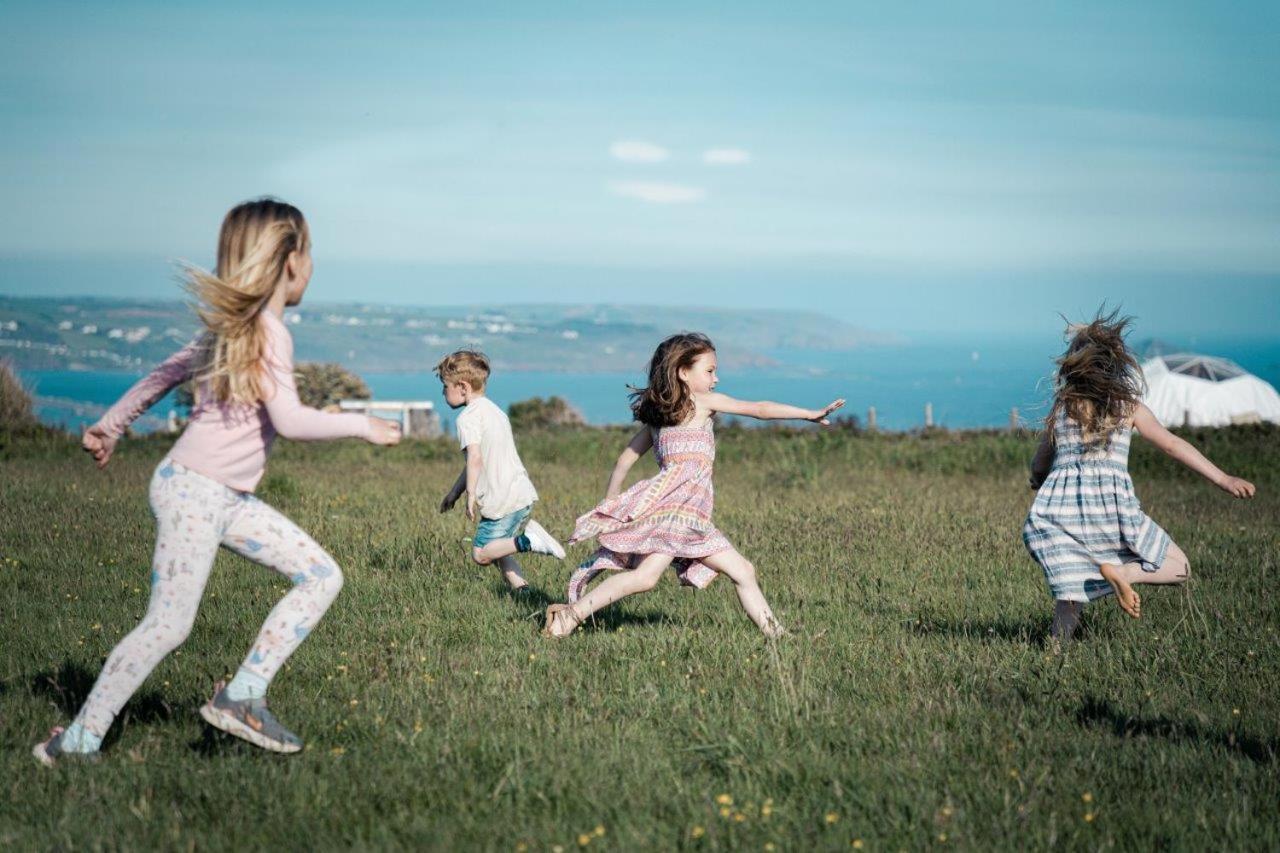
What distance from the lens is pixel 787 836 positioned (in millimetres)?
4215

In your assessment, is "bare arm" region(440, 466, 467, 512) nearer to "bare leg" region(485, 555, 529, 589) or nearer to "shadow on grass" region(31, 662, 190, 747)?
"bare leg" region(485, 555, 529, 589)

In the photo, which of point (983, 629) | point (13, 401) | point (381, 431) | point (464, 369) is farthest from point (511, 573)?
point (13, 401)

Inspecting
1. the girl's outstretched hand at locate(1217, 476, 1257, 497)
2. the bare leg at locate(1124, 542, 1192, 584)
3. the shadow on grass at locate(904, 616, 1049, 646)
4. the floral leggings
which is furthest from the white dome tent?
the floral leggings

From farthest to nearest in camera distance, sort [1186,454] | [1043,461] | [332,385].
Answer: [332,385] → [1043,461] → [1186,454]

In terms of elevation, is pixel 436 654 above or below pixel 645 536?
below

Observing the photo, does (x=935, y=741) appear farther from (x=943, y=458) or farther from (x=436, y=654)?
(x=943, y=458)

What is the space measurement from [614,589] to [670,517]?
54cm

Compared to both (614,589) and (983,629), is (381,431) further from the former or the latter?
(983,629)

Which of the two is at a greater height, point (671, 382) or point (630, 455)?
point (671, 382)

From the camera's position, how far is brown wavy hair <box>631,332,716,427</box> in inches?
284

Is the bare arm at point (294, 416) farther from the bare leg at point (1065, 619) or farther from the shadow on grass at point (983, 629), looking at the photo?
the bare leg at point (1065, 619)

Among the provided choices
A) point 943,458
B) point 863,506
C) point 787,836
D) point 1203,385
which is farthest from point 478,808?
point 1203,385

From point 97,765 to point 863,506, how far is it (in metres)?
10.9

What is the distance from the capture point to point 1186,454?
6.79 meters
